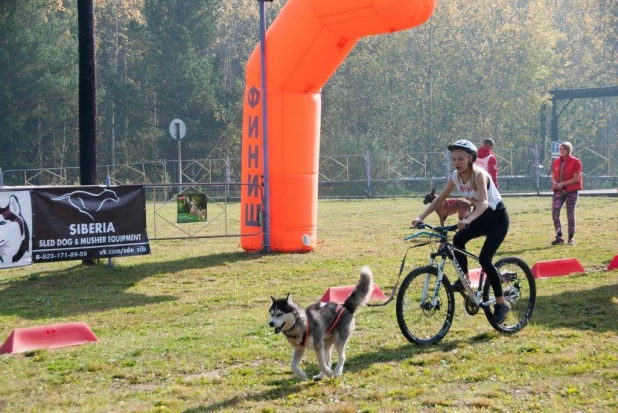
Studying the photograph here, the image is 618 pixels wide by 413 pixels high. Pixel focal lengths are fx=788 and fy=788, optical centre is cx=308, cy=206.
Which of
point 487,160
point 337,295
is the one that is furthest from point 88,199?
point 487,160

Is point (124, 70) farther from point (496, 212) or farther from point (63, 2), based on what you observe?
point (496, 212)

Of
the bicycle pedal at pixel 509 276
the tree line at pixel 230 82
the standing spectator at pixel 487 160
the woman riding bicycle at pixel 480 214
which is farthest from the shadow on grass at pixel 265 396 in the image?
the tree line at pixel 230 82

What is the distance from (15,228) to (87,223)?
1.26 metres

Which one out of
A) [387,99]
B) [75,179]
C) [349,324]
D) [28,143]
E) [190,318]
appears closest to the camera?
[349,324]

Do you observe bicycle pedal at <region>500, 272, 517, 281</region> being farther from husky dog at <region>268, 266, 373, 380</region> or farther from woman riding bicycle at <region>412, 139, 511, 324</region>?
husky dog at <region>268, 266, 373, 380</region>

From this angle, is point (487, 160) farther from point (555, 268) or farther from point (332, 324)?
point (332, 324)

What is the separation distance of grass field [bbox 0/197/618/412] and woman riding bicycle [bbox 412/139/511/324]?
603 mm

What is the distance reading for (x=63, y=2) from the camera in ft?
184

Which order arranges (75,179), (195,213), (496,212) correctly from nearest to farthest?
(496,212) < (195,213) < (75,179)

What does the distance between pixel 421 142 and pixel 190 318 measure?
151 feet

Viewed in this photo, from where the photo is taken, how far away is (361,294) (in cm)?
701

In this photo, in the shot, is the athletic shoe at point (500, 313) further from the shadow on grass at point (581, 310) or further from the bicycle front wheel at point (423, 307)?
the shadow on grass at point (581, 310)

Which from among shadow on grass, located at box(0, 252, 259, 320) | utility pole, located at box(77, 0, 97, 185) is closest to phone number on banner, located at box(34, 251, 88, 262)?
shadow on grass, located at box(0, 252, 259, 320)

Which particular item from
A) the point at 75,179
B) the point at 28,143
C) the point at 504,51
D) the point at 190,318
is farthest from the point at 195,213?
the point at 504,51
